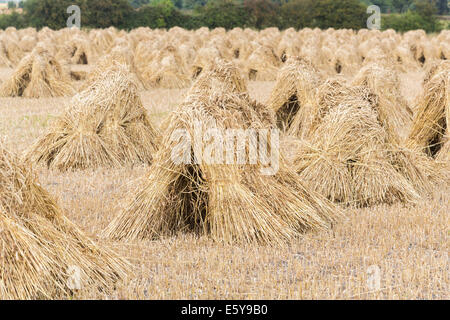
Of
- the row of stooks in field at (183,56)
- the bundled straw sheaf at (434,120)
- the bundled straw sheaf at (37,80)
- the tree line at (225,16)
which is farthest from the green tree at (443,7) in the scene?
the bundled straw sheaf at (434,120)

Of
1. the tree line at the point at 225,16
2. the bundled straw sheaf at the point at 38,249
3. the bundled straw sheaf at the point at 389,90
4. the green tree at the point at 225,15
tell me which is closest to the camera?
the bundled straw sheaf at the point at 38,249

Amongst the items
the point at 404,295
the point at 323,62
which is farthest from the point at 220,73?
the point at 323,62

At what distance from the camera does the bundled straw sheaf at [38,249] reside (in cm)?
423

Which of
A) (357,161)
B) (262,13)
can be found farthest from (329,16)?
(357,161)

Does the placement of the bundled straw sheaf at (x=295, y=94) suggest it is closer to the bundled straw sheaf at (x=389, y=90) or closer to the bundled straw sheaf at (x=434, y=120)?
the bundled straw sheaf at (x=389, y=90)

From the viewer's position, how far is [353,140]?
718 cm

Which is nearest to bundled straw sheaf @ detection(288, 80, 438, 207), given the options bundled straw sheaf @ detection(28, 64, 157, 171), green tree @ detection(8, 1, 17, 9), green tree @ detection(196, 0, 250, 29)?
bundled straw sheaf @ detection(28, 64, 157, 171)

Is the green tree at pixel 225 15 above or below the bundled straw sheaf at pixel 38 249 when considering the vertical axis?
below

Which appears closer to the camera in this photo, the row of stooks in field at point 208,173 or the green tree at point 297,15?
the row of stooks in field at point 208,173

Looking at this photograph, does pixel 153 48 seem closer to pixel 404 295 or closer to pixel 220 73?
pixel 220 73

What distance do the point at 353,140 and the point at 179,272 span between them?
2969mm

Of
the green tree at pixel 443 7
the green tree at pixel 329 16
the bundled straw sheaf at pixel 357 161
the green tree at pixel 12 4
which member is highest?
the green tree at pixel 12 4

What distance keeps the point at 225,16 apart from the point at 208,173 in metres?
47.6

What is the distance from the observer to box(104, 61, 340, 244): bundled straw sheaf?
5.61 meters
